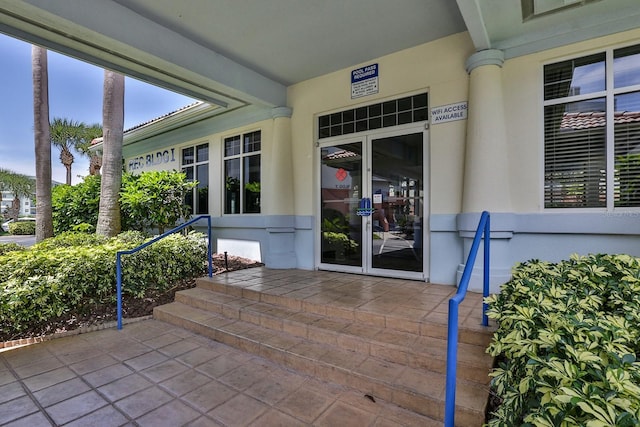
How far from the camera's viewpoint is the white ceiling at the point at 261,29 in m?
3.12

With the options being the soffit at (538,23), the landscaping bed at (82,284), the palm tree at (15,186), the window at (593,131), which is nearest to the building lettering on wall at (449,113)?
the soffit at (538,23)

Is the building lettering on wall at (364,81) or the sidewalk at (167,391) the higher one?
the building lettering on wall at (364,81)

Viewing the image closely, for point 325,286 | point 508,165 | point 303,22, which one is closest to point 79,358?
point 325,286

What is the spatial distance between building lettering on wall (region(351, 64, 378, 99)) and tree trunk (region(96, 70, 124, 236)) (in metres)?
4.87

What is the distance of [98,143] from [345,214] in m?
9.25

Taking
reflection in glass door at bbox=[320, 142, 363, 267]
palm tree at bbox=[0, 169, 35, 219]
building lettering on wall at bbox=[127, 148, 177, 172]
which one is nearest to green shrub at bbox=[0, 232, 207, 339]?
reflection in glass door at bbox=[320, 142, 363, 267]

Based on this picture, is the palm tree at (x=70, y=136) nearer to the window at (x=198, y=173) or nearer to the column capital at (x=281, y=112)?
the window at (x=198, y=173)

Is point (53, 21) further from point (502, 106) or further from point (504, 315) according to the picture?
point (502, 106)

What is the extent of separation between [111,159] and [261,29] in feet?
14.6

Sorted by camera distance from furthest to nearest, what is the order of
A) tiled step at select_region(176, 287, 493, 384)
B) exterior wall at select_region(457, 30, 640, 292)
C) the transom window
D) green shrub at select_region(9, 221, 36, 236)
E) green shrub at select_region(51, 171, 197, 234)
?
green shrub at select_region(9, 221, 36, 236) < green shrub at select_region(51, 171, 197, 234) < the transom window < exterior wall at select_region(457, 30, 640, 292) < tiled step at select_region(176, 287, 493, 384)

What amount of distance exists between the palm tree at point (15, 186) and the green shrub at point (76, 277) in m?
28.3

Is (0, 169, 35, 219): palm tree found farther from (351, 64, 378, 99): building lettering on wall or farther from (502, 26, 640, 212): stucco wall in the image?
(502, 26, 640, 212): stucco wall

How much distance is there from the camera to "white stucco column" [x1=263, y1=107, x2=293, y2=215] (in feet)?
17.7

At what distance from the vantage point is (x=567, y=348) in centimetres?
117
